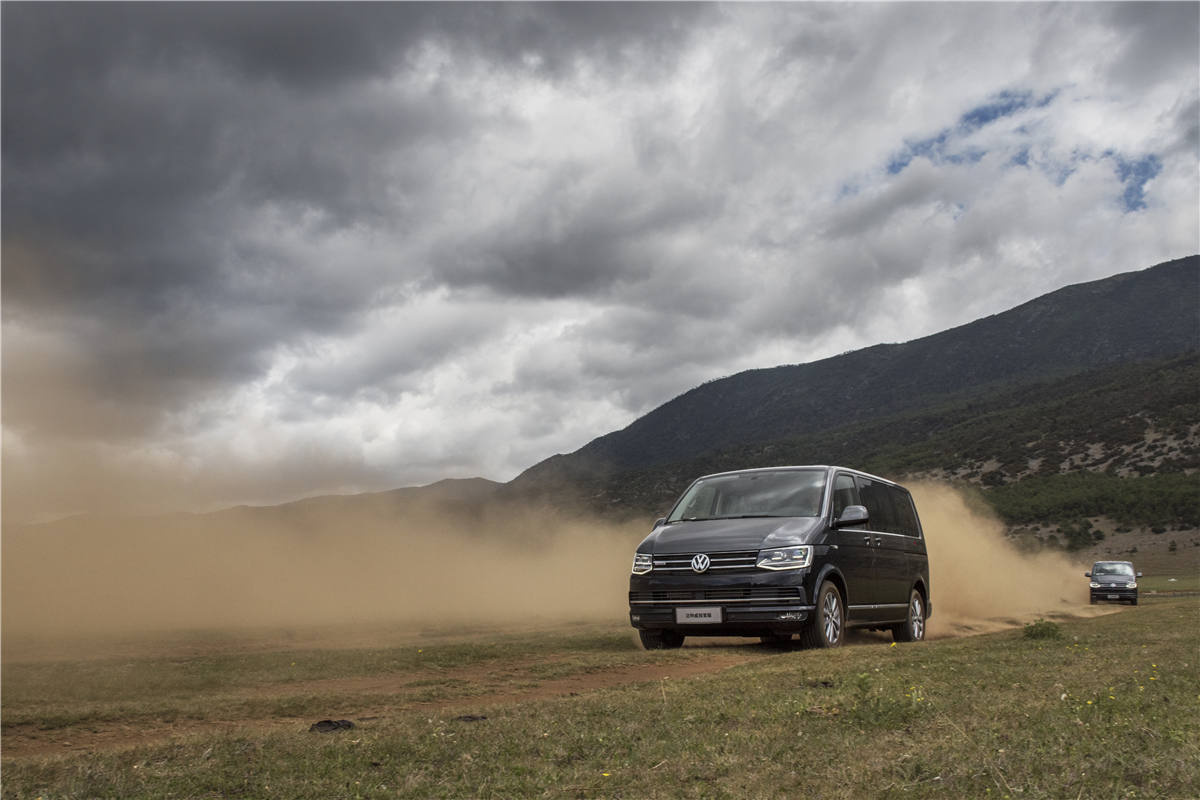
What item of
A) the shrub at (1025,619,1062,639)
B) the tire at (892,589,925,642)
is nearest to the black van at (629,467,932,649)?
the tire at (892,589,925,642)

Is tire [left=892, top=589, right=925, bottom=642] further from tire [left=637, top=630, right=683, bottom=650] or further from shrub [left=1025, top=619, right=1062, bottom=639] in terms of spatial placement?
tire [left=637, top=630, right=683, bottom=650]

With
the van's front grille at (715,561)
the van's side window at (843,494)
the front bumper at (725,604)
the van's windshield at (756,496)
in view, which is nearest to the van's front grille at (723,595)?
the front bumper at (725,604)

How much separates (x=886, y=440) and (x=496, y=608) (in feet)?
226

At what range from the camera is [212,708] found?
25.5ft

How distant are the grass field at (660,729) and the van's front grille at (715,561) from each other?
1029 millimetres

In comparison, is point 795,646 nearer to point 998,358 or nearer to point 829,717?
point 829,717

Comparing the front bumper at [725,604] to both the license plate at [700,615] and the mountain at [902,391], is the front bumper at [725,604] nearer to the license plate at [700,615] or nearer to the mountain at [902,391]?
the license plate at [700,615]

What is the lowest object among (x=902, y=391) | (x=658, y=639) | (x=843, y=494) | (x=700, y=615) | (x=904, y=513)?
(x=658, y=639)

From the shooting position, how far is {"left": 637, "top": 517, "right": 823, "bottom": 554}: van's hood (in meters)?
10.9

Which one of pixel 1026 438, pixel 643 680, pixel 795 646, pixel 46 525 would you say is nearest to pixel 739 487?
pixel 795 646

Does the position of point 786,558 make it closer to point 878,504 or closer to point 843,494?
point 843,494

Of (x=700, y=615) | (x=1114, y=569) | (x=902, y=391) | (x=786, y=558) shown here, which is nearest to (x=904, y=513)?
(x=786, y=558)

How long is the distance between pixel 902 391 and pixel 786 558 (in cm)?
12721

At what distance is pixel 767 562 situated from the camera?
10.8m
